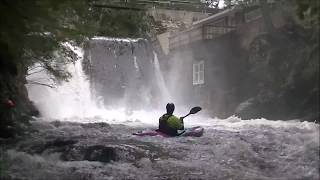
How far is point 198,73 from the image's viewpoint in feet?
84.7

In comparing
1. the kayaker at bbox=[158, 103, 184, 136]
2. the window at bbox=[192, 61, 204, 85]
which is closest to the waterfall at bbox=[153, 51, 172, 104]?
the window at bbox=[192, 61, 204, 85]

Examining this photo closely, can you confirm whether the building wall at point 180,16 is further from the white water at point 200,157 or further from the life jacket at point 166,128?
the life jacket at point 166,128

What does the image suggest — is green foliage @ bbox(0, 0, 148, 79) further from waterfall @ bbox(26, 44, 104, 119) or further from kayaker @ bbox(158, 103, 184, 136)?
waterfall @ bbox(26, 44, 104, 119)

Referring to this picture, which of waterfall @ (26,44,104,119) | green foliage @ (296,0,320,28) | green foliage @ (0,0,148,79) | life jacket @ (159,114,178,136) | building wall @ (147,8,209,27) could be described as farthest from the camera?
building wall @ (147,8,209,27)

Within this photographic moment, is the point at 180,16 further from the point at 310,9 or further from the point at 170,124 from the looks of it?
the point at 310,9

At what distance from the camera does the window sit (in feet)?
82.9

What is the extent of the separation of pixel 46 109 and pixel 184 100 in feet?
28.0

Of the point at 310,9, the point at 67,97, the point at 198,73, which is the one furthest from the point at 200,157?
the point at 198,73

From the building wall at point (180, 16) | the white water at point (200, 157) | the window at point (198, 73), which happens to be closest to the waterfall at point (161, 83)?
the window at point (198, 73)

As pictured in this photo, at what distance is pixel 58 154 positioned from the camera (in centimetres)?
852

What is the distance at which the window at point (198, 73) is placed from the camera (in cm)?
2526

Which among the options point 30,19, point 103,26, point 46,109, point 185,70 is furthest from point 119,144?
point 185,70

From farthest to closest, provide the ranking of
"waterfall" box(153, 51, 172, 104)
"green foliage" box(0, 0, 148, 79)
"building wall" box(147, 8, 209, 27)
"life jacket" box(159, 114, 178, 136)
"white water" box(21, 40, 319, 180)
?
"building wall" box(147, 8, 209, 27) → "waterfall" box(153, 51, 172, 104) → "life jacket" box(159, 114, 178, 136) → "white water" box(21, 40, 319, 180) → "green foliage" box(0, 0, 148, 79)

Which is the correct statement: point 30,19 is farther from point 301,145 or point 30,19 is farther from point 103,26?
point 301,145
